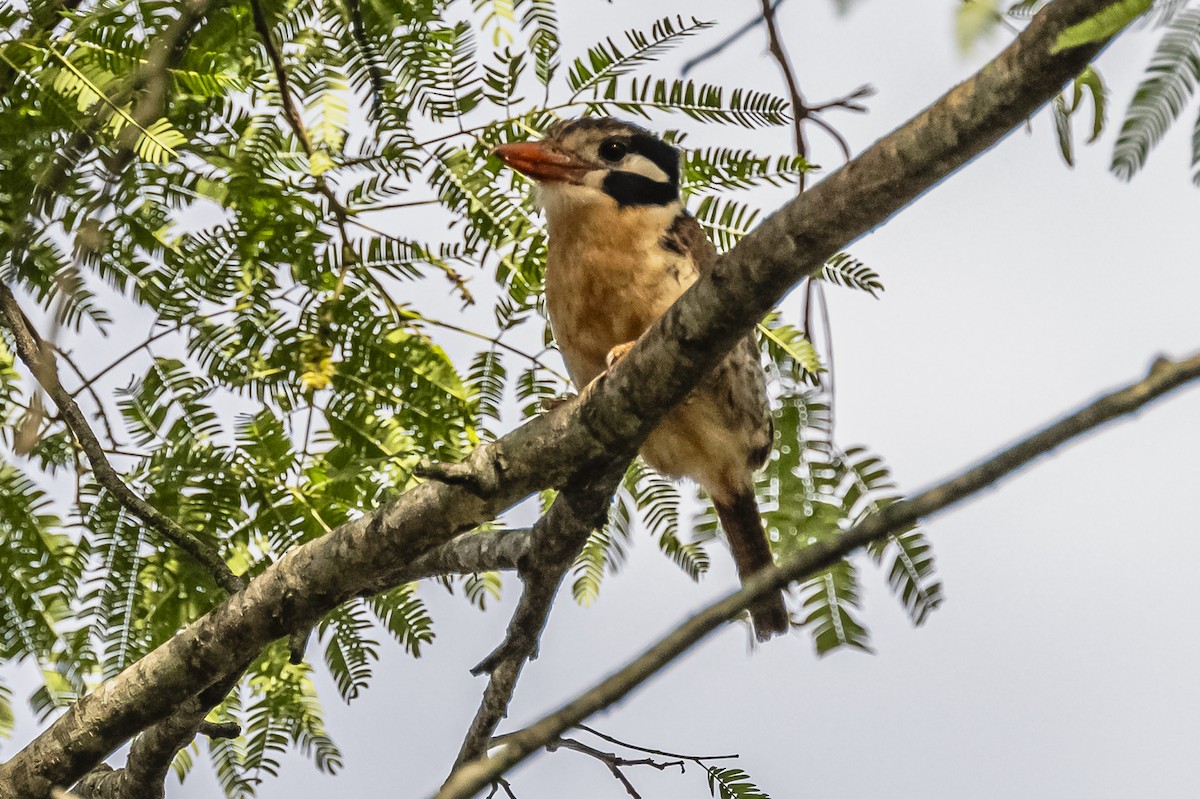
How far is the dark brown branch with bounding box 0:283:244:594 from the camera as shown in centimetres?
300

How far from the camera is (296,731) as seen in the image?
3.46 meters

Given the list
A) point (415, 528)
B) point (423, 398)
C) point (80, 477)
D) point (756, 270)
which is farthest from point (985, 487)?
point (80, 477)

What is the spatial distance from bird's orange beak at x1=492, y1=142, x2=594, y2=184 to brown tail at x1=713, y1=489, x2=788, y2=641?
3.56ft

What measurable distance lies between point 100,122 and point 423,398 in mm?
1003

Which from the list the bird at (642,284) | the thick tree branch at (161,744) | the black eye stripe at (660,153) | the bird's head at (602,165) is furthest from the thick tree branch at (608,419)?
the black eye stripe at (660,153)

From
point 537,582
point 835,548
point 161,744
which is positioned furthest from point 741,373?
point 835,548

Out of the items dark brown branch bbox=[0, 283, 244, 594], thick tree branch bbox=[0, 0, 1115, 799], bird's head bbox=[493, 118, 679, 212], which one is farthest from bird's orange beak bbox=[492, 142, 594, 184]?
dark brown branch bbox=[0, 283, 244, 594]

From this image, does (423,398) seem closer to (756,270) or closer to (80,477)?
(80,477)

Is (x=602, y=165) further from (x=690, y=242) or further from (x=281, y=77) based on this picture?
(x=281, y=77)

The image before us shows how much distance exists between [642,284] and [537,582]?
2.93 ft

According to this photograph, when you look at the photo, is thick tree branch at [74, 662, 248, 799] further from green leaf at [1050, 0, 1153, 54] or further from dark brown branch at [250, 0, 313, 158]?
green leaf at [1050, 0, 1153, 54]

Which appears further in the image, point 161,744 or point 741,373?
point 741,373

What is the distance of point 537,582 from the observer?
3.06 metres

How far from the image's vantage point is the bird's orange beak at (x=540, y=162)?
134 inches
